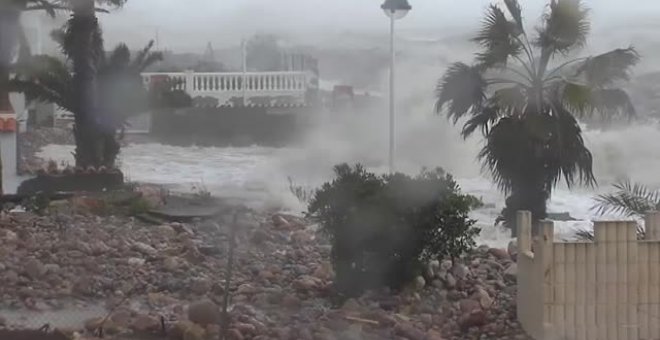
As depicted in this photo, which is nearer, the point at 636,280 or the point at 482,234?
the point at 636,280

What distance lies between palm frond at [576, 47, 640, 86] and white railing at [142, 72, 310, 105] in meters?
1.52

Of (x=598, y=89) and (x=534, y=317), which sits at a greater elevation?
(x=598, y=89)

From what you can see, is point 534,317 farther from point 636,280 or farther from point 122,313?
point 122,313

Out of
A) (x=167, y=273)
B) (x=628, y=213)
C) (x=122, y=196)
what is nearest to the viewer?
(x=167, y=273)

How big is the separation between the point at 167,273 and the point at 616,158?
2.19 m

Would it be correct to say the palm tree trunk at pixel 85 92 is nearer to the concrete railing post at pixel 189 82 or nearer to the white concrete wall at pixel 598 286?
the concrete railing post at pixel 189 82

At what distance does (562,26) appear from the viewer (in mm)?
4910

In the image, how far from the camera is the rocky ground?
3.54 metres

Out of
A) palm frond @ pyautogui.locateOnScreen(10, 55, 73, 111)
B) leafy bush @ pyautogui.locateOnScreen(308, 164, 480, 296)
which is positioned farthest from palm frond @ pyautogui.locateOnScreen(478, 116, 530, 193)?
palm frond @ pyautogui.locateOnScreen(10, 55, 73, 111)

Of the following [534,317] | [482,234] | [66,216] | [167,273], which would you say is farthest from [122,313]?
[482,234]

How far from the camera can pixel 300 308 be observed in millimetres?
3744

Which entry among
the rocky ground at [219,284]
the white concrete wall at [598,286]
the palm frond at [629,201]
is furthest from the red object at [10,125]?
the palm frond at [629,201]

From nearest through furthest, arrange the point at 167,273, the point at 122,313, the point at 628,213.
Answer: the point at 122,313 < the point at 167,273 < the point at 628,213

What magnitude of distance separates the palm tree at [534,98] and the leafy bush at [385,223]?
906 mm
